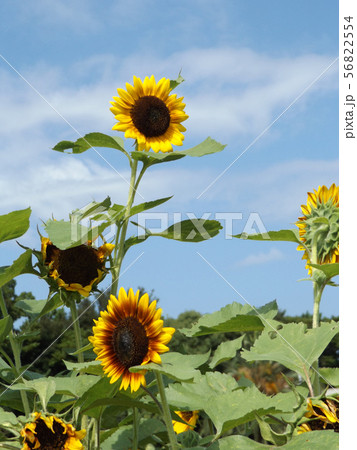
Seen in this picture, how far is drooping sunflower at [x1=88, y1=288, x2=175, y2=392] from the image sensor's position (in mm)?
1577

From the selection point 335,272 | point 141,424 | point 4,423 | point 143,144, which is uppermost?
point 143,144

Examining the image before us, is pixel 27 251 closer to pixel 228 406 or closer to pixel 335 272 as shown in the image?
pixel 228 406

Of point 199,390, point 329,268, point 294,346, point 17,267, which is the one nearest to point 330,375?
point 294,346

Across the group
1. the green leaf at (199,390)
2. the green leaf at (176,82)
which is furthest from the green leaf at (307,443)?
the green leaf at (176,82)

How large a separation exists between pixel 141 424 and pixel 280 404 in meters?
0.65

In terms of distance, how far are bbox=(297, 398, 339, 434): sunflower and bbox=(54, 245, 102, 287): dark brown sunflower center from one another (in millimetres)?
1022

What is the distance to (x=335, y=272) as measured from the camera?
209 centimetres

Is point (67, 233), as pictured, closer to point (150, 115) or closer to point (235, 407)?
point (150, 115)

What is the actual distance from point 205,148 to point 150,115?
353 mm

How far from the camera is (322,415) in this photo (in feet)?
5.18

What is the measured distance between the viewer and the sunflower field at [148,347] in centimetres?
158

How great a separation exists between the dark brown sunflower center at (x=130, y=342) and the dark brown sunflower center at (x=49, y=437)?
279mm

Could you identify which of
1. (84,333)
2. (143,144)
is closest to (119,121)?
(143,144)

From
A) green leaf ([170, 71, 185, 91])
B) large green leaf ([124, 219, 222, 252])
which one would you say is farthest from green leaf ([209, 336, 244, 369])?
green leaf ([170, 71, 185, 91])
